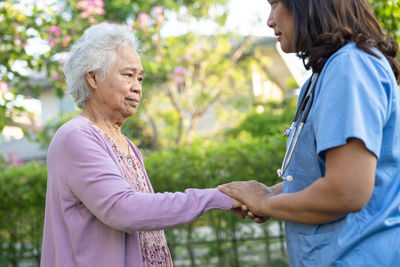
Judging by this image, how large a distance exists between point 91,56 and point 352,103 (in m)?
1.41

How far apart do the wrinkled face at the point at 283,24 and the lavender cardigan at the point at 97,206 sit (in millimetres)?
772

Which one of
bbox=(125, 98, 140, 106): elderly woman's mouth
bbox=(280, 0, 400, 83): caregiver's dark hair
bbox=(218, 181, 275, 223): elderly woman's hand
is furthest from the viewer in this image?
bbox=(125, 98, 140, 106): elderly woman's mouth

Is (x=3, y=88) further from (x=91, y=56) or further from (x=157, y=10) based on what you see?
(x=157, y=10)

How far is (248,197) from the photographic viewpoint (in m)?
2.13

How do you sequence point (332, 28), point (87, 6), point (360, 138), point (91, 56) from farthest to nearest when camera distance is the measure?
1. point (87, 6)
2. point (91, 56)
3. point (332, 28)
4. point (360, 138)

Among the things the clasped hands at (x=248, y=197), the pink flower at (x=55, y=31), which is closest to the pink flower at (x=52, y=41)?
the pink flower at (x=55, y=31)

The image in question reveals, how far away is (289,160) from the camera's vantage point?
1854mm

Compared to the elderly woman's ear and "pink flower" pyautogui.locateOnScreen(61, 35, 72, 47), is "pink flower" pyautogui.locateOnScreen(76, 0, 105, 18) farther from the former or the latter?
the elderly woman's ear

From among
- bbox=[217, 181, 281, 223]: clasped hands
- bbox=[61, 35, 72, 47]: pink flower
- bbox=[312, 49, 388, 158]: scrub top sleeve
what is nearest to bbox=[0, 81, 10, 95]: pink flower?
bbox=[61, 35, 72, 47]: pink flower

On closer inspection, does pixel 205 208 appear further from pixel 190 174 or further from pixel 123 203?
pixel 190 174

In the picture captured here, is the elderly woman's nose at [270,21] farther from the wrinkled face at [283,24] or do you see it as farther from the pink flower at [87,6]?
the pink flower at [87,6]

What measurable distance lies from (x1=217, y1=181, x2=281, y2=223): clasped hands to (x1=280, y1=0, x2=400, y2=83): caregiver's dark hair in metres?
0.63

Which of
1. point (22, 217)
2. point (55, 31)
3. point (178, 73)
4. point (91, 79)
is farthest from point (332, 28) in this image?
point (178, 73)

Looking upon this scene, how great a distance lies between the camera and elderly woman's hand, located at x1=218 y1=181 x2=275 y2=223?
6.74 feet
